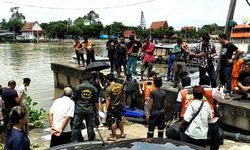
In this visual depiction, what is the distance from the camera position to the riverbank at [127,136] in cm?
823

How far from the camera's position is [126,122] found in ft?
37.0

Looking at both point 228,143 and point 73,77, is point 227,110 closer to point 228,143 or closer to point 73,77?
point 228,143

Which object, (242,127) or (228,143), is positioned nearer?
(228,143)

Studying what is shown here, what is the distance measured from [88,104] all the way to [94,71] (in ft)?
11.2

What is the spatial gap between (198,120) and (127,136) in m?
3.73

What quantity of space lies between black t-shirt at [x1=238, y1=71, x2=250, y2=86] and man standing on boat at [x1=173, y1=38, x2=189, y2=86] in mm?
2760

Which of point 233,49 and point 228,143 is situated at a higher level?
point 233,49

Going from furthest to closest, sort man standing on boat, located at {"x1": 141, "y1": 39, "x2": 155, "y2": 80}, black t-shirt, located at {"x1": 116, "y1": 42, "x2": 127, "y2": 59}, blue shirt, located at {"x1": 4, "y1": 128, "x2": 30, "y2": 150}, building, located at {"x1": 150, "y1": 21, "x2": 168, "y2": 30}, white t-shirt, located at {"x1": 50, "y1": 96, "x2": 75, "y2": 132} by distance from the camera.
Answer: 1. building, located at {"x1": 150, "y1": 21, "x2": 168, "y2": 30}
2. black t-shirt, located at {"x1": 116, "y1": 42, "x2": 127, "y2": 59}
3. man standing on boat, located at {"x1": 141, "y1": 39, "x2": 155, "y2": 80}
4. white t-shirt, located at {"x1": 50, "y1": 96, "x2": 75, "y2": 132}
5. blue shirt, located at {"x1": 4, "y1": 128, "x2": 30, "y2": 150}

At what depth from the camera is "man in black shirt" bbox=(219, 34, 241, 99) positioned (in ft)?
31.0

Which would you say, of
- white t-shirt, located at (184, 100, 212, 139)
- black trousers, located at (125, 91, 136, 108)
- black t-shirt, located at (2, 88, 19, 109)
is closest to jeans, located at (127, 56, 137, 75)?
black trousers, located at (125, 91, 136, 108)

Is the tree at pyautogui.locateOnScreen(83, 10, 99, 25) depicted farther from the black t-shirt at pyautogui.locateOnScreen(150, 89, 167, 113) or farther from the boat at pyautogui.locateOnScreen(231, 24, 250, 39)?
the black t-shirt at pyautogui.locateOnScreen(150, 89, 167, 113)

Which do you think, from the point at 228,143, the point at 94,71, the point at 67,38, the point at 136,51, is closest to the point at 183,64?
the point at 136,51

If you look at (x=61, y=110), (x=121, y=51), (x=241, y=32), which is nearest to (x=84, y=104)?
(x=61, y=110)

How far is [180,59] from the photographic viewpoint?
1273 centimetres
